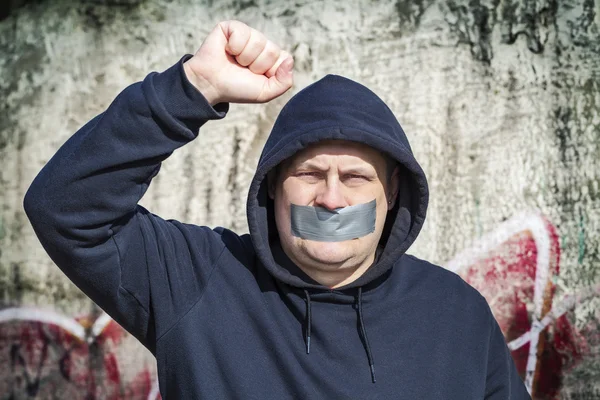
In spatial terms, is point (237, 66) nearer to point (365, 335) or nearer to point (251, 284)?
point (251, 284)

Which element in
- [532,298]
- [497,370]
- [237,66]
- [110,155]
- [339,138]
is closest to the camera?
[110,155]

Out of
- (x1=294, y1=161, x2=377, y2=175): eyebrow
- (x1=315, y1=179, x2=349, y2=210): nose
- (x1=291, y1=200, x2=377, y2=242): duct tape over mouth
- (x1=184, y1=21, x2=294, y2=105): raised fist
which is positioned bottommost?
(x1=291, y1=200, x2=377, y2=242): duct tape over mouth

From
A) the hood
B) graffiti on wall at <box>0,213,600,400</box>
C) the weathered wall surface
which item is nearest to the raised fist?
the hood

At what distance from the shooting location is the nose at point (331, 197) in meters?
2.05

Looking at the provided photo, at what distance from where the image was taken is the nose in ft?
6.73

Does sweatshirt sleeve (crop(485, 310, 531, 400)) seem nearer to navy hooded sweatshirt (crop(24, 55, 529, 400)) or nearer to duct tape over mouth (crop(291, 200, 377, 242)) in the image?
navy hooded sweatshirt (crop(24, 55, 529, 400))

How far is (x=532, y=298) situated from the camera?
3.22 meters

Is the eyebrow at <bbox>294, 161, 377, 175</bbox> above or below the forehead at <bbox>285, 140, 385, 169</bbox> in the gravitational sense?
below

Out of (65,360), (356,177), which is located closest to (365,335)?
(356,177)

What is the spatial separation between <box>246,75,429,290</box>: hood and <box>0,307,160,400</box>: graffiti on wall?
153 centimetres

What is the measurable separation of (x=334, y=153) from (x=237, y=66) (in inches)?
15.1

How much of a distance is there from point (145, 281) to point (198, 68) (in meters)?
0.58

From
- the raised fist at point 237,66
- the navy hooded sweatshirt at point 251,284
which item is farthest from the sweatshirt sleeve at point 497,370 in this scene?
the raised fist at point 237,66

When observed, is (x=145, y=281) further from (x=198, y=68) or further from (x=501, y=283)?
(x=501, y=283)
